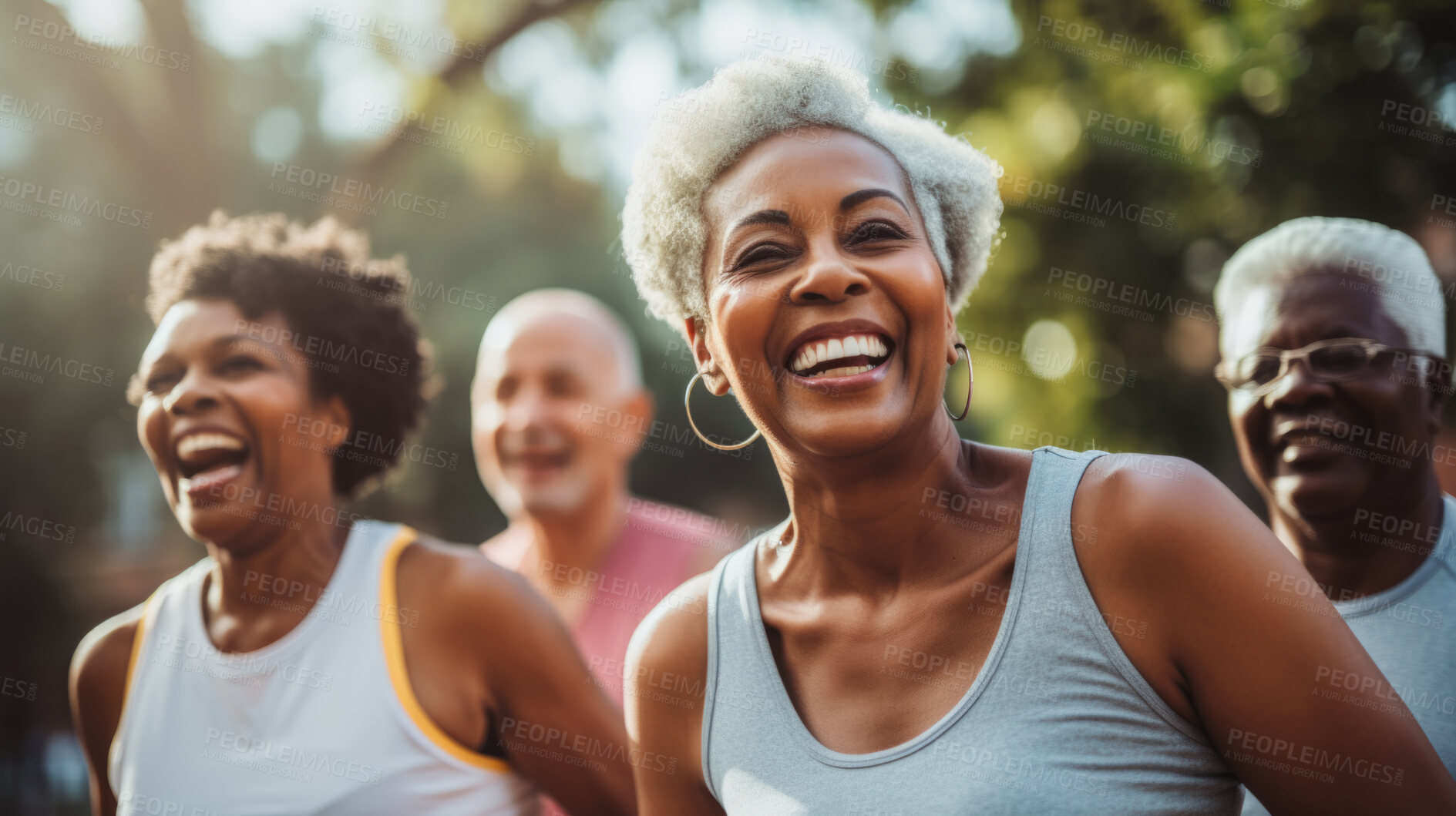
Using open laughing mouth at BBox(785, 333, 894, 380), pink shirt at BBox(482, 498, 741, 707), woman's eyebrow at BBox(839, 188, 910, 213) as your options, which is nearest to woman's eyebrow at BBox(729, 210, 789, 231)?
woman's eyebrow at BBox(839, 188, 910, 213)

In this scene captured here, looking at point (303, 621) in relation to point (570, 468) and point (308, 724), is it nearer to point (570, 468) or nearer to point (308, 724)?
point (308, 724)

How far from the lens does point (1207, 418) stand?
7109 mm

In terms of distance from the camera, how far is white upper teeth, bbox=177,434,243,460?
285cm

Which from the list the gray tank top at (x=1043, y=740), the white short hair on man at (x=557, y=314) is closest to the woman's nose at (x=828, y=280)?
the gray tank top at (x=1043, y=740)

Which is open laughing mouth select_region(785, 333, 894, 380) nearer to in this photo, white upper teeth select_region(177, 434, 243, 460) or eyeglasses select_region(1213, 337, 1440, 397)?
eyeglasses select_region(1213, 337, 1440, 397)

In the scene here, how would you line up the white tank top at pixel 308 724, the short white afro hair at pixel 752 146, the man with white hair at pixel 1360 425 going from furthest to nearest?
the white tank top at pixel 308 724
the man with white hair at pixel 1360 425
the short white afro hair at pixel 752 146

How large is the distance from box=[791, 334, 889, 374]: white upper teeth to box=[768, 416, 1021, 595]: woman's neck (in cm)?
18

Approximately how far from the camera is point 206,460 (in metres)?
2.86

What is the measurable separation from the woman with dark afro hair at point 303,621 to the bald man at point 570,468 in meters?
1.01

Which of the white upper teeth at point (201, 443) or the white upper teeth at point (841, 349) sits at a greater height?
the white upper teeth at point (841, 349)

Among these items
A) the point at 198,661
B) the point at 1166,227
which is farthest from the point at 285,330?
the point at 1166,227

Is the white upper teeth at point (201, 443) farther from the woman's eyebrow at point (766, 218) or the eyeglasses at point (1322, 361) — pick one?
the eyeglasses at point (1322, 361)

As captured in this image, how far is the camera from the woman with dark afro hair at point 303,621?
2.67m

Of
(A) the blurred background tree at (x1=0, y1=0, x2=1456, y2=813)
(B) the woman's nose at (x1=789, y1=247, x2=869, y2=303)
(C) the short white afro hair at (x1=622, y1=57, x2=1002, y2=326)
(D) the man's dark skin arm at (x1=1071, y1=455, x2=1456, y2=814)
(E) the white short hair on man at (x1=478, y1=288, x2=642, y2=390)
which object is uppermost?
(A) the blurred background tree at (x1=0, y1=0, x2=1456, y2=813)
